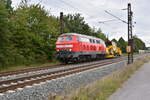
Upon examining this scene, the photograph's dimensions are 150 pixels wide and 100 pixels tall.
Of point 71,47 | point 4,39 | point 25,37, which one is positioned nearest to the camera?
point 4,39

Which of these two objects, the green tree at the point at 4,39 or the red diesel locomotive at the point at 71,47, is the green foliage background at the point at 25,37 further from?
the red diesel locomotive at the point at 71,47

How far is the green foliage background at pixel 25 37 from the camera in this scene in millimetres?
18797

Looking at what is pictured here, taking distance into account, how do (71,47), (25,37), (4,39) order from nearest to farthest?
(4,39)
(25,37)
(71,47)

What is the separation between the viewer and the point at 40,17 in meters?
28.9

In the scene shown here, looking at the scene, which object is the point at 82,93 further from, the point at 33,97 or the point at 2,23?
the point at 2,23

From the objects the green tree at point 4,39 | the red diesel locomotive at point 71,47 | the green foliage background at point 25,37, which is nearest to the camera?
the green tree at point 4,39

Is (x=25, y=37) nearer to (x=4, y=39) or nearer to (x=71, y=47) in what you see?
(x=4, y=39)

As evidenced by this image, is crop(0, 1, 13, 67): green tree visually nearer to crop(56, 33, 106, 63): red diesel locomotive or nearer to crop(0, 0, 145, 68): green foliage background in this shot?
crop(0, 0, 145, 68): green foliage background

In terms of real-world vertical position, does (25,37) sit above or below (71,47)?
above

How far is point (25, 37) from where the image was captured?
22.8 m

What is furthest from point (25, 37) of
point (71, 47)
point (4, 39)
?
point (71, 47)

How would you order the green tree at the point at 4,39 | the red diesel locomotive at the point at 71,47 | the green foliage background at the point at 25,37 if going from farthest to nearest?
1. the red diesel locomotive at the point at 71,47
2. the green foliage background at the point at 25,37
3. the green tree at the point at 4,39

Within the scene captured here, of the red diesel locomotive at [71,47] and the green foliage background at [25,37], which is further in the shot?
the red diesel locomotive at [71,47]

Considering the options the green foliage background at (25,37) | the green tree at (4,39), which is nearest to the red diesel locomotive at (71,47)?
the green foliage background at (25,37)
